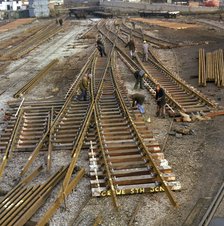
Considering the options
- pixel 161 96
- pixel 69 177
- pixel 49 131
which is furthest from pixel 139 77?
pixel 69 177

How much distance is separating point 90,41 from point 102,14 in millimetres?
29860

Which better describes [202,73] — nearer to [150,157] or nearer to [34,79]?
[34,79]

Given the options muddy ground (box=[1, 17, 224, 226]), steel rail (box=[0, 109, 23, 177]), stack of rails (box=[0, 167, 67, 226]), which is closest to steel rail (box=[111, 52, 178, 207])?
muddy ground (box=[1, 17, 224, 226])

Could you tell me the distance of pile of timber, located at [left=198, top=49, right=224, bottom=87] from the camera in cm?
1920

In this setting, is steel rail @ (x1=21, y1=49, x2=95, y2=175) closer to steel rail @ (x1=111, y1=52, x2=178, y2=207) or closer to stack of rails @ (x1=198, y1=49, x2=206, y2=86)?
steel rail @ (x1=111, y1=52, x2=178, y2=207)

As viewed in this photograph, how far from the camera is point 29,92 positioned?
64.3ft

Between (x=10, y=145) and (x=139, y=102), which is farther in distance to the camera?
(x=139, y=102)

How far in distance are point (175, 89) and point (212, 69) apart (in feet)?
11.5

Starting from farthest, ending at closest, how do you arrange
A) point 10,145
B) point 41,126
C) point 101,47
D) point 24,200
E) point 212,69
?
1. point 101,47
2. point 212,69
3. point 41,126
4. point 10,145
5. point 24,200

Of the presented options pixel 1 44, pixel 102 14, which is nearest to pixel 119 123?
pixel 1 44

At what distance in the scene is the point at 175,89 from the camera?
Result: 18.1m

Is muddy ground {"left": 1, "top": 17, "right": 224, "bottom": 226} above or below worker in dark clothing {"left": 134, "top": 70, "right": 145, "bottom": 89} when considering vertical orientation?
below

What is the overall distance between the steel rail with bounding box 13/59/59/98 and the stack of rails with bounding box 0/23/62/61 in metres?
4.61

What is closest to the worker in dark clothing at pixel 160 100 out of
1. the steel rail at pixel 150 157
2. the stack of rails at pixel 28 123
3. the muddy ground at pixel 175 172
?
the muddy ground at pixel 175 172
